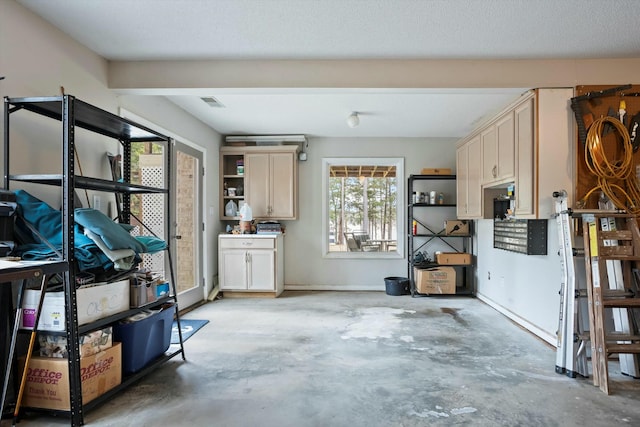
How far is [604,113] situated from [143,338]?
13.0ft

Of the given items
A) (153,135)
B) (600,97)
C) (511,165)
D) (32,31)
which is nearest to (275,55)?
(153,135)

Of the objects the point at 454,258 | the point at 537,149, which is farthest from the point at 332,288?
the point at 537,149

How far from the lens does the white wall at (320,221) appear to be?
607 cm

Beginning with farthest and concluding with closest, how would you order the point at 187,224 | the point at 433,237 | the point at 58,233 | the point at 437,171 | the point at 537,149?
the point at 433,237
the point at 437,171
the point at 187,224
the point at 537,149
the point at 58,233

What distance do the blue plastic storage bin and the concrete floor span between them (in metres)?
0.15

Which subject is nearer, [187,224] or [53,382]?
[53,382]

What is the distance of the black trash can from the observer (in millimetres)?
5672

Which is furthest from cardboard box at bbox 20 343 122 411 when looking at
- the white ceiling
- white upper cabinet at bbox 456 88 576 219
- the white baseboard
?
the white baseboard

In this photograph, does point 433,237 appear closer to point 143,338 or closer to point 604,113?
point 604,113

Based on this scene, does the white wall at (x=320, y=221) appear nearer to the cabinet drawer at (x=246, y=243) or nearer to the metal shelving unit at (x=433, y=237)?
the metal shelving unit at (x=433, y=237)

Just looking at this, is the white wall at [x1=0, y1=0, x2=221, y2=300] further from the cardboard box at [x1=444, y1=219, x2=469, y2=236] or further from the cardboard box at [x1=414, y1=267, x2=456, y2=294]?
the cardboard box at [x1=444, y1=219, x2=469, y2=236]

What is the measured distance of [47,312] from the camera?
6.75 feet

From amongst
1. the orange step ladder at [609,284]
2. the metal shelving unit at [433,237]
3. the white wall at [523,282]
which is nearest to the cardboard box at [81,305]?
the orange step ladder at [609,284]

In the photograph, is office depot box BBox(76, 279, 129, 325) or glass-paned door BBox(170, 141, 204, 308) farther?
glass-paned door BBox(170, 141, 204, 308)
